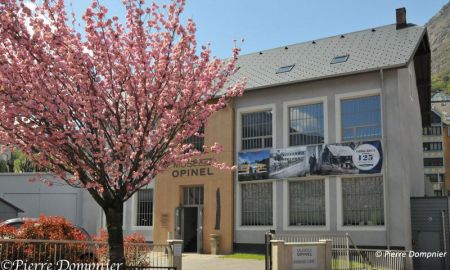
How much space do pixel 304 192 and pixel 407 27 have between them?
883 cm

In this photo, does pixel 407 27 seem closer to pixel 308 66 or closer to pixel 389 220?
pixel 308 66

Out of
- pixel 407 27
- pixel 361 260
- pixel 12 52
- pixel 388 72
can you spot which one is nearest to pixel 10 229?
pixel 12 52

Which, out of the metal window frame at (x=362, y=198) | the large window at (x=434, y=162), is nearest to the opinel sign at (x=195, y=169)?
the metal window frame at (x=362, y=198)

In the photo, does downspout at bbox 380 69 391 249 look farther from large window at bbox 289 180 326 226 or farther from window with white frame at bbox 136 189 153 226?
window with white frame at bbox 136 189 153 226

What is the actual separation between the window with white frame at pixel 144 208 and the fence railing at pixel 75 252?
13.1 meters

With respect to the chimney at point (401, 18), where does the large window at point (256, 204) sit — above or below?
below

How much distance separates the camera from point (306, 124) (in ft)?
77.2

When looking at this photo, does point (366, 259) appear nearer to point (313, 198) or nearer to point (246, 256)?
point (313, 198)

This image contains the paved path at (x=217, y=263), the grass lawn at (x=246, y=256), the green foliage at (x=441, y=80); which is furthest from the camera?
the green foliage at (x=441, y=80)

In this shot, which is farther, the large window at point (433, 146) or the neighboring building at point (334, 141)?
the large window at point (433, 146)

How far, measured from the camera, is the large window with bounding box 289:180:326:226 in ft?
74.0

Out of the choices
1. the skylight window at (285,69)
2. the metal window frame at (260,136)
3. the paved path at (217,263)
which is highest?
the skylight window at (285,69)

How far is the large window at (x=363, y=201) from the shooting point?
21.2 metres

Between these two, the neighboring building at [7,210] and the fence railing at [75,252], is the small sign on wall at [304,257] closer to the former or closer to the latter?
the fence railing at [75,252]
